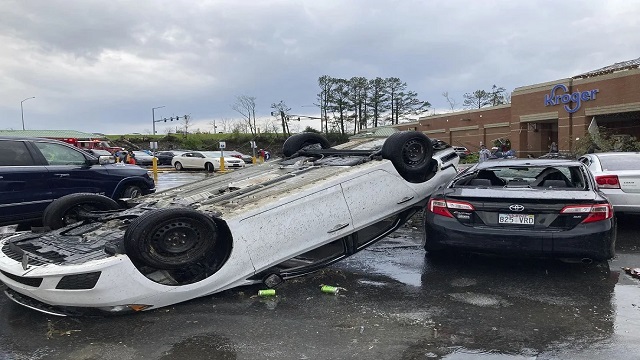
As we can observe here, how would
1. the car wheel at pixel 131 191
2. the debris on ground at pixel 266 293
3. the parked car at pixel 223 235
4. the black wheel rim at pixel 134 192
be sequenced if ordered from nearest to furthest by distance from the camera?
1. the parked car at pixel 223 235
2. the debris on ground at pixel 266 293
3. the car wheel at pixel 131 191
4. the black wheel rim at pixel 134 192

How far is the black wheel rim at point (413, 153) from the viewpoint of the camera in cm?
568

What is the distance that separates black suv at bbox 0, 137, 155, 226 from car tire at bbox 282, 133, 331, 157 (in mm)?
3149

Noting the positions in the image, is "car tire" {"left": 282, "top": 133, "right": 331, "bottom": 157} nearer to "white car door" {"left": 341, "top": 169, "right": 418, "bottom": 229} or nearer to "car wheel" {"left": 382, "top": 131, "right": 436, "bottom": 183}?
"car wheel" {"left": 382, "top": 131, "right": 436, "bottom": 183}

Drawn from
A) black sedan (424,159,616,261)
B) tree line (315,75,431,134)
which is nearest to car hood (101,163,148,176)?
black sedan (424,159,616,261)

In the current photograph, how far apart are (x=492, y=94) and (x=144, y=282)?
239 ft

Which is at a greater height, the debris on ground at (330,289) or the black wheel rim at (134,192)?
the black wheel rim at (134,192)

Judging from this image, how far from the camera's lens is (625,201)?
7305mm

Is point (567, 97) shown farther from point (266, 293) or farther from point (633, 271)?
point (266, 293)

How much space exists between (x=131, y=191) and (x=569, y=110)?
28673 millimetres

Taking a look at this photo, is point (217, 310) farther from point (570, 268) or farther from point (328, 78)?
point (328, 78)

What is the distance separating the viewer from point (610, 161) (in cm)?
802

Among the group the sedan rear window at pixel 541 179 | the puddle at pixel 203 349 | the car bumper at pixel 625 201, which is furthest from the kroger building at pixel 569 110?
the puddle at pixel 203 349

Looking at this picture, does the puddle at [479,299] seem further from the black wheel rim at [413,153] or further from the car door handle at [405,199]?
the black wheel rim at [413,153]

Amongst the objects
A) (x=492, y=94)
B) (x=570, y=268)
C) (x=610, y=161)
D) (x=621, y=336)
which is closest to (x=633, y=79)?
(x=610, y=161)
